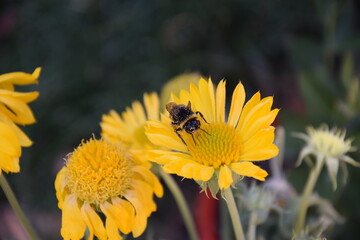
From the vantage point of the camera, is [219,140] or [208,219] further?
[208,219]

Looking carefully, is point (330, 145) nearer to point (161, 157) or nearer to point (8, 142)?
point (161, 157)

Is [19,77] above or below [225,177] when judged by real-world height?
above

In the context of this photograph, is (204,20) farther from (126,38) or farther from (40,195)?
(40,195)

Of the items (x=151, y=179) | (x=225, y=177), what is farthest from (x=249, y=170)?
(x=151, y=179)

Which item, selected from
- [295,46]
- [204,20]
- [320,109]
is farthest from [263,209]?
[204,20]

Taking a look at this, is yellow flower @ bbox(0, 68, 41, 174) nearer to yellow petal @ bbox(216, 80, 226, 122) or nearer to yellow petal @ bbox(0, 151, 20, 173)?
yellow petal @ bbox(0, 151, 20, 173)
